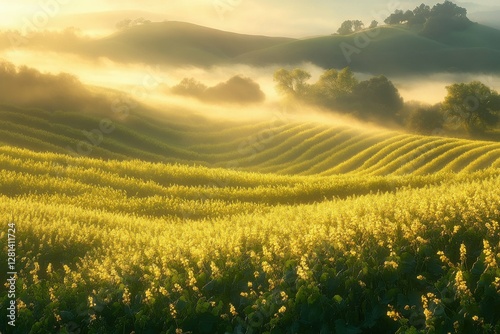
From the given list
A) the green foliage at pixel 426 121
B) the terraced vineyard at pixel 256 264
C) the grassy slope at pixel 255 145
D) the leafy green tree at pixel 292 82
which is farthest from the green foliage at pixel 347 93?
the terraced vineyard at pixel 256 264

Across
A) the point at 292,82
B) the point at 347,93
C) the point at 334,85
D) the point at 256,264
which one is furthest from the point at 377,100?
the point at 256,264

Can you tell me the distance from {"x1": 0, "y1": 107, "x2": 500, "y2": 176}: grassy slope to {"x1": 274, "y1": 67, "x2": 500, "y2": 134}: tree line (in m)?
26.9

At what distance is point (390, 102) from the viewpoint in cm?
11756

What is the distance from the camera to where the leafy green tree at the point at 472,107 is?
93.5 m

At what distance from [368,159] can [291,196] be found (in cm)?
3448

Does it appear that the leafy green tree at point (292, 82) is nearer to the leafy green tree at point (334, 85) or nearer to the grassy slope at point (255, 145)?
the leafy green tree at point (334, 85)

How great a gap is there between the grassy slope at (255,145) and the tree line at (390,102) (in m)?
26.9

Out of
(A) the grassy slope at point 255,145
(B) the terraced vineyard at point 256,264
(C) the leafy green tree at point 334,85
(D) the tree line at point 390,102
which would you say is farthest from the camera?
(C) the leafy green tree at point 334,85

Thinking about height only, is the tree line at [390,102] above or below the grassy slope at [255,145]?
above

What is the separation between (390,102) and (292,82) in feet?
82.8

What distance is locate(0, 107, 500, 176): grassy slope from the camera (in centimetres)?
5306

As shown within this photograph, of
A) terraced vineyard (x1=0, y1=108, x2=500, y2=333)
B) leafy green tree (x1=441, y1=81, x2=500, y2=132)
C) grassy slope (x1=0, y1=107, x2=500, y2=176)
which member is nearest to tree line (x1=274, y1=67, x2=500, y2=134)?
leafy green tree (x1=441, y1=81, x2=500, y2=132)

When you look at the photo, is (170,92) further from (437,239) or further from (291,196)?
(437,239)

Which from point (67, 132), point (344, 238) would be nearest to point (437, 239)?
point (344, 238)
